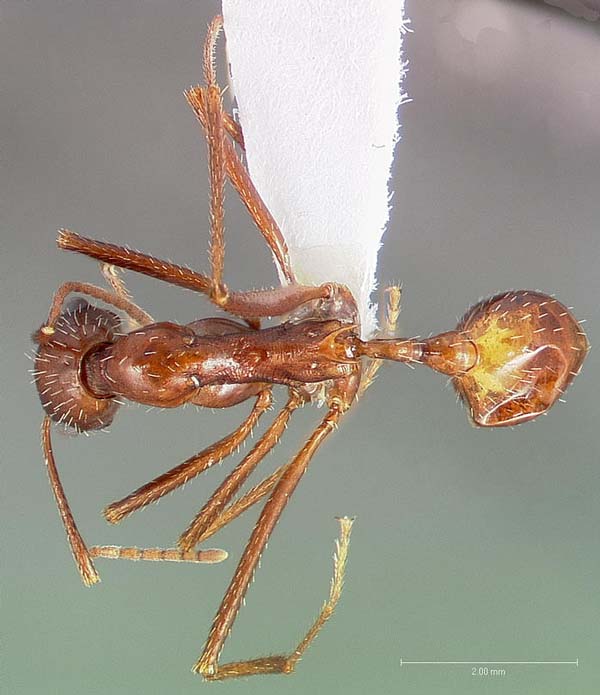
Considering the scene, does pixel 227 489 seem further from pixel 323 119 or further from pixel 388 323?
pixel 323 119

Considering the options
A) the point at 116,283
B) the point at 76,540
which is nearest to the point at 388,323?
the point at 116,283

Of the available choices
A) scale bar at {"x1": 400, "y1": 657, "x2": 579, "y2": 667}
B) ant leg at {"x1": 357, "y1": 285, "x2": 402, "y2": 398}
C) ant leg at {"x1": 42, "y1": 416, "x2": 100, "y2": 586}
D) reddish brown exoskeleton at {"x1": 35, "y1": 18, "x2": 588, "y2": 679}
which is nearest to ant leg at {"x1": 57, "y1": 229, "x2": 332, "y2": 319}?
reddish brown exoskeleton at {"x1": 35, "y1": 18, "x2": 588, "y2": 679}

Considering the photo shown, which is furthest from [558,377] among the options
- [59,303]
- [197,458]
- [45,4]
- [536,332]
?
[45,4]

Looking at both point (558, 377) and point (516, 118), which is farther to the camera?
point (516, 118)

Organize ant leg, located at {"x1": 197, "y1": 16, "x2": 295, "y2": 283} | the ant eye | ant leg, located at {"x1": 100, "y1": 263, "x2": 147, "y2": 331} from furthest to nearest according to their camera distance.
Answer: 1. ant leg, located at {"x1": 100, "y1": 263, "x2": 147, "y2": 331}
2. ant leg, located at {"x1": 197, "y1": 16, "x2": 295, "y2": 283}
3. the ant eye

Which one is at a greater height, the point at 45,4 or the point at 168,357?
the point at 45,4

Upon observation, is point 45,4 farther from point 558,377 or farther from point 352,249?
point 558,377

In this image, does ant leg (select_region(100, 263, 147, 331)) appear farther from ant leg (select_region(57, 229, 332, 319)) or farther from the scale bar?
the scale bar
